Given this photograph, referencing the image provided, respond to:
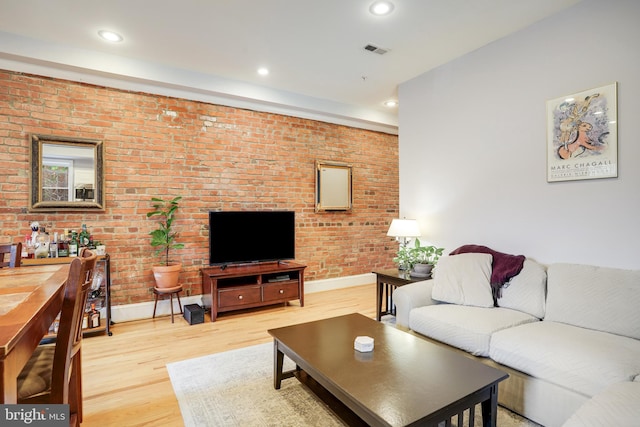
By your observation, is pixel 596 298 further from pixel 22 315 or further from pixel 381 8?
pixel 22 315

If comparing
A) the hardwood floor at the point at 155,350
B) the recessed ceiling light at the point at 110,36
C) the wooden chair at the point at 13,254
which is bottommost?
the hardwood floor at the point at 155,350

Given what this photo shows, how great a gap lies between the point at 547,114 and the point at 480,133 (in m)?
0.61

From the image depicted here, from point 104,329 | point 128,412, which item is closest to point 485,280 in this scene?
point 128,412

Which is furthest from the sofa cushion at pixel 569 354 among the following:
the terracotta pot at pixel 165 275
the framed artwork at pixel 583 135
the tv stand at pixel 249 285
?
the terracotta pot at pixel 165 275

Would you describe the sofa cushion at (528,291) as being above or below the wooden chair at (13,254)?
below

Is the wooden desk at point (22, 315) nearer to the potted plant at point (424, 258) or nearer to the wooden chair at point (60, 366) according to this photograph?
the wooden chair at point (60, 366)

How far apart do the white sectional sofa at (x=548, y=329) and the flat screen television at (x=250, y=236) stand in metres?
1.98

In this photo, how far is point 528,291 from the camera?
260cm

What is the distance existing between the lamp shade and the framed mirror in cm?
319

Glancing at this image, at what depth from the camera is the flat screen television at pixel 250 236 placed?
4.04 meters

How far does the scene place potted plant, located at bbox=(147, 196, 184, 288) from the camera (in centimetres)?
370

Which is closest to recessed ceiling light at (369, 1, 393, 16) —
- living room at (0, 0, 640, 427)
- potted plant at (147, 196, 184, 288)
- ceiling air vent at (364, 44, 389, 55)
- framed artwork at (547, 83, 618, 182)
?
ceiling air vent at (364, 44, 389, 55)

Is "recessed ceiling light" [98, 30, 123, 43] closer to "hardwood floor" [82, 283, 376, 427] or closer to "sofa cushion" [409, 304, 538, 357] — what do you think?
"hardwood floor" [82, 283, 376, 427]

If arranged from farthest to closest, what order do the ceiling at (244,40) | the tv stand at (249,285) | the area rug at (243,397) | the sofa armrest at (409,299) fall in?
the tv stand at (249,285), the sofa armrest at (409,299), the ceiling at (244,40), the area rug at (243,397)
